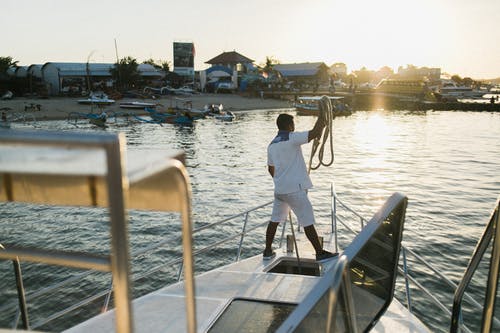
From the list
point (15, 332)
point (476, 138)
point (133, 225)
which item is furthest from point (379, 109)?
point (15, 332)

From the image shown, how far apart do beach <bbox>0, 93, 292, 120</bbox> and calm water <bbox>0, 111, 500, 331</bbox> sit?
22420 mm

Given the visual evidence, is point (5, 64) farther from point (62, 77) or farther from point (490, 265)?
point (490, 265)

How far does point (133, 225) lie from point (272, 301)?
1191 centimetres

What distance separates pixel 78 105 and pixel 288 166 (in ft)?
213

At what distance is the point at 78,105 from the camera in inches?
2552

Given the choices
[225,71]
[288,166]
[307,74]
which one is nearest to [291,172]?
[288,166]

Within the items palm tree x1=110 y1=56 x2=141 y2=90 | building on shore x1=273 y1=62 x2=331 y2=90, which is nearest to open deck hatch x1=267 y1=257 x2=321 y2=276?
palm tree x1=110 y1=56 x2=141 y2=90

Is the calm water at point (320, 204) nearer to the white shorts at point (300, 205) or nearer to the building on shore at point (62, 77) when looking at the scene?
the white shorts at point (300, 205)

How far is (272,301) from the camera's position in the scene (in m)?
4.77

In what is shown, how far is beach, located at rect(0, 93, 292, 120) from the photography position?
57.2 metres

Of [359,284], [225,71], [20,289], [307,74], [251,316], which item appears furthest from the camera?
[307,74]

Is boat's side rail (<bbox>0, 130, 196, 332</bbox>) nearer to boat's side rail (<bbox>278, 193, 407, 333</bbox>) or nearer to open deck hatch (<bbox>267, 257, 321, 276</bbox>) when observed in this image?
boat's side rail (<bbox>278, 193, 407, 333</bbox>)

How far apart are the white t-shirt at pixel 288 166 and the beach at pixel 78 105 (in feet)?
167

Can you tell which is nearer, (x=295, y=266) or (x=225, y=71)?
(x=295, y=266)
